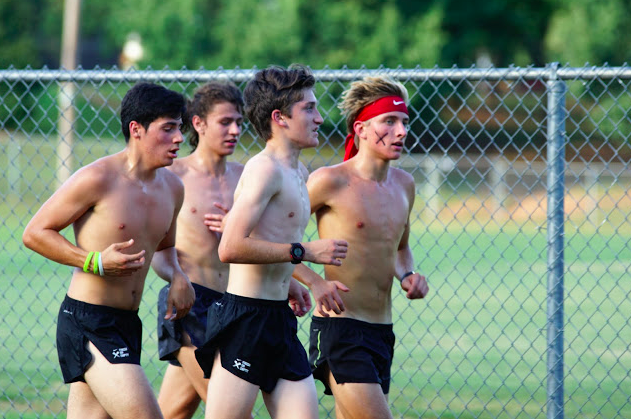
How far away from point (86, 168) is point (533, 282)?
1092 centimetres

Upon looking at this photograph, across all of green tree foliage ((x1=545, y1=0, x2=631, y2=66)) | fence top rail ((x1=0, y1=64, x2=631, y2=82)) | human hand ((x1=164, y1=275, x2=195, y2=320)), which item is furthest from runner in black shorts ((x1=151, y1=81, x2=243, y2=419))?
green tree foliage ((x1=545, y1=0, x2=631, y2=66))

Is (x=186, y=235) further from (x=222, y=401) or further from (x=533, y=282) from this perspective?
(x=533, y=282)

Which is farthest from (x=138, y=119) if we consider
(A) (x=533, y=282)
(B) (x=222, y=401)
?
(A) (x=533, y=282)

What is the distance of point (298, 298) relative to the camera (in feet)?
15.7

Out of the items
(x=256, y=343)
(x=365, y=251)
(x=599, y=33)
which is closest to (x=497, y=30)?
(x=599, y=33)

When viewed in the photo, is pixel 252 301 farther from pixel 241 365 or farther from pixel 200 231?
pixel 200 231

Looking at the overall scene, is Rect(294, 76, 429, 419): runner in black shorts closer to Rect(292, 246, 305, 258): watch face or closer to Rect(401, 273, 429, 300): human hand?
Answer: Rect(401, 273, 429, 300): human hand

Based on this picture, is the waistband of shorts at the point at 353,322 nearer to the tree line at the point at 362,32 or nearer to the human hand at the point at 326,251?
A: the human hand at the point at 326,251

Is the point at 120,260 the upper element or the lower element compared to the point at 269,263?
lower

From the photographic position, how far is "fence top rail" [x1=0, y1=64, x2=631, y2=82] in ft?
17.1

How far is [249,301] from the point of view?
430cm

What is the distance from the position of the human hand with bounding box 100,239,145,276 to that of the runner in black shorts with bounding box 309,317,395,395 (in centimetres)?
114

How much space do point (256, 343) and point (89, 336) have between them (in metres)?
0.84

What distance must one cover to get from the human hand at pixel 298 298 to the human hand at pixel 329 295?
323 millimetres
